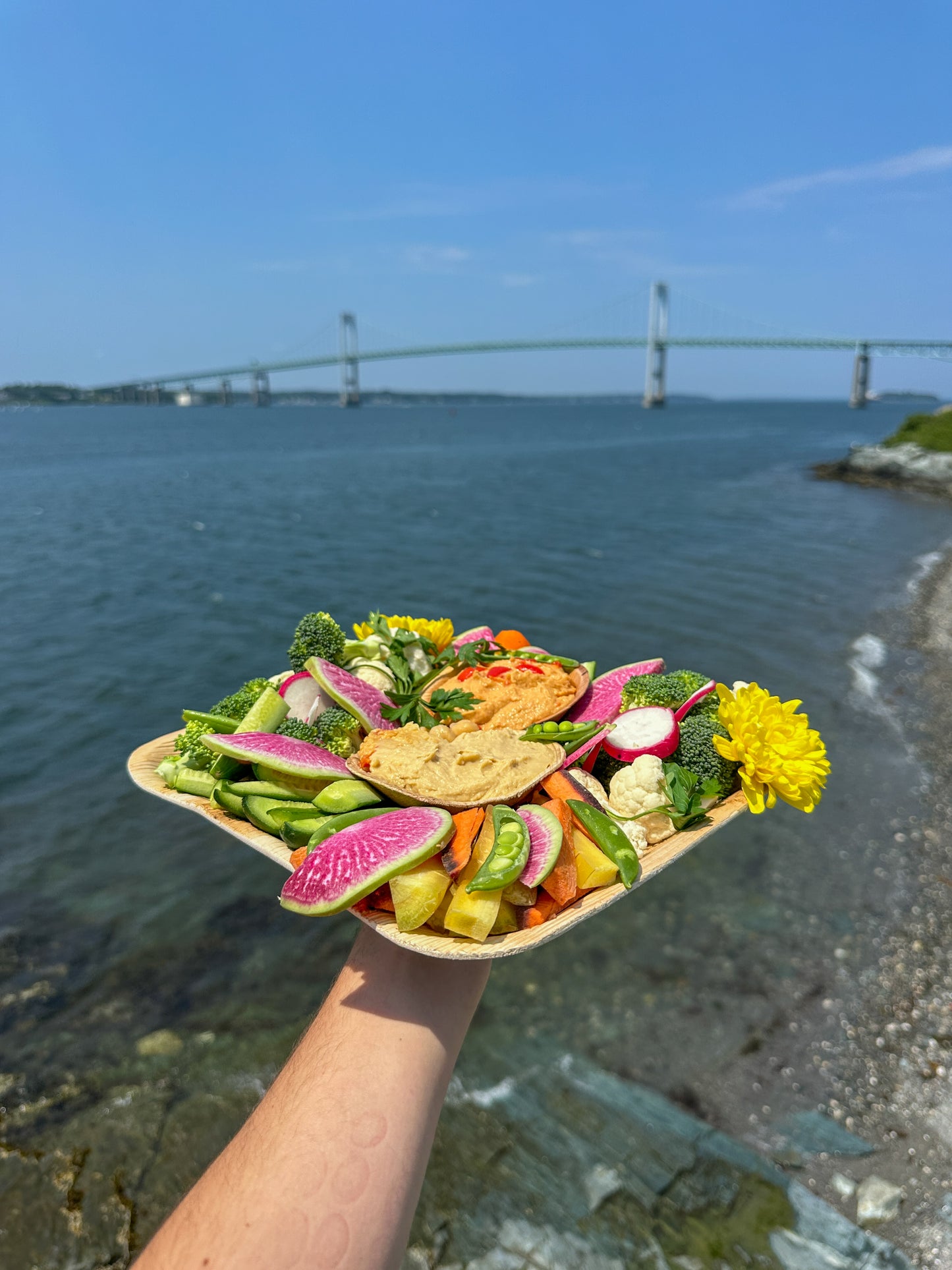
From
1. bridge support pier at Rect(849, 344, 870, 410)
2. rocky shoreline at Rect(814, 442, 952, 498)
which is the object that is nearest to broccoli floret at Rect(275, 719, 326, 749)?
rocky shoreline at Rect(814, 442, 952, 498)

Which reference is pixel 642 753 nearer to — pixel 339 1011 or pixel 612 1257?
pixel 339 1011

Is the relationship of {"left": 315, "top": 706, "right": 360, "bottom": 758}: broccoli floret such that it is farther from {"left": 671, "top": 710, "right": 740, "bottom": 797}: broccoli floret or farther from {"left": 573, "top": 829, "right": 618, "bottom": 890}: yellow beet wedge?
{"left": 671, "top": 710, "right": 740, "bottom": 797}: broccoli floret

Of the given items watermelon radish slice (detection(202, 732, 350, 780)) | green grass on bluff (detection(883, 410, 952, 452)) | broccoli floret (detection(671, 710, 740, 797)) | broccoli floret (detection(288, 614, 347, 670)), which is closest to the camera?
watermelon radish slice (detection(202, 732, 350, 780))

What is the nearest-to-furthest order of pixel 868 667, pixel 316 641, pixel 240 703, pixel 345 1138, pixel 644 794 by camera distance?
1. pixel 345 1138
2. pixel 644 794
3. pixel 240 703
4. pixel 316 641
5. pixel 868 667

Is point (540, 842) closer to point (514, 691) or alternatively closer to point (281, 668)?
point (514, 691)

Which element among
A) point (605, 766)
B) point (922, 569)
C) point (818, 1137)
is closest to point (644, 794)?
point (605, 766)

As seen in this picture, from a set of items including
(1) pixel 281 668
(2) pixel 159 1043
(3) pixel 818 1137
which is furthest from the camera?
(1) pixel 281 668

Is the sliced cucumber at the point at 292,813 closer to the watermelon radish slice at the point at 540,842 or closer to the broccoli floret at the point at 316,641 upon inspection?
the watermelon radish slice at the point at 540,842
